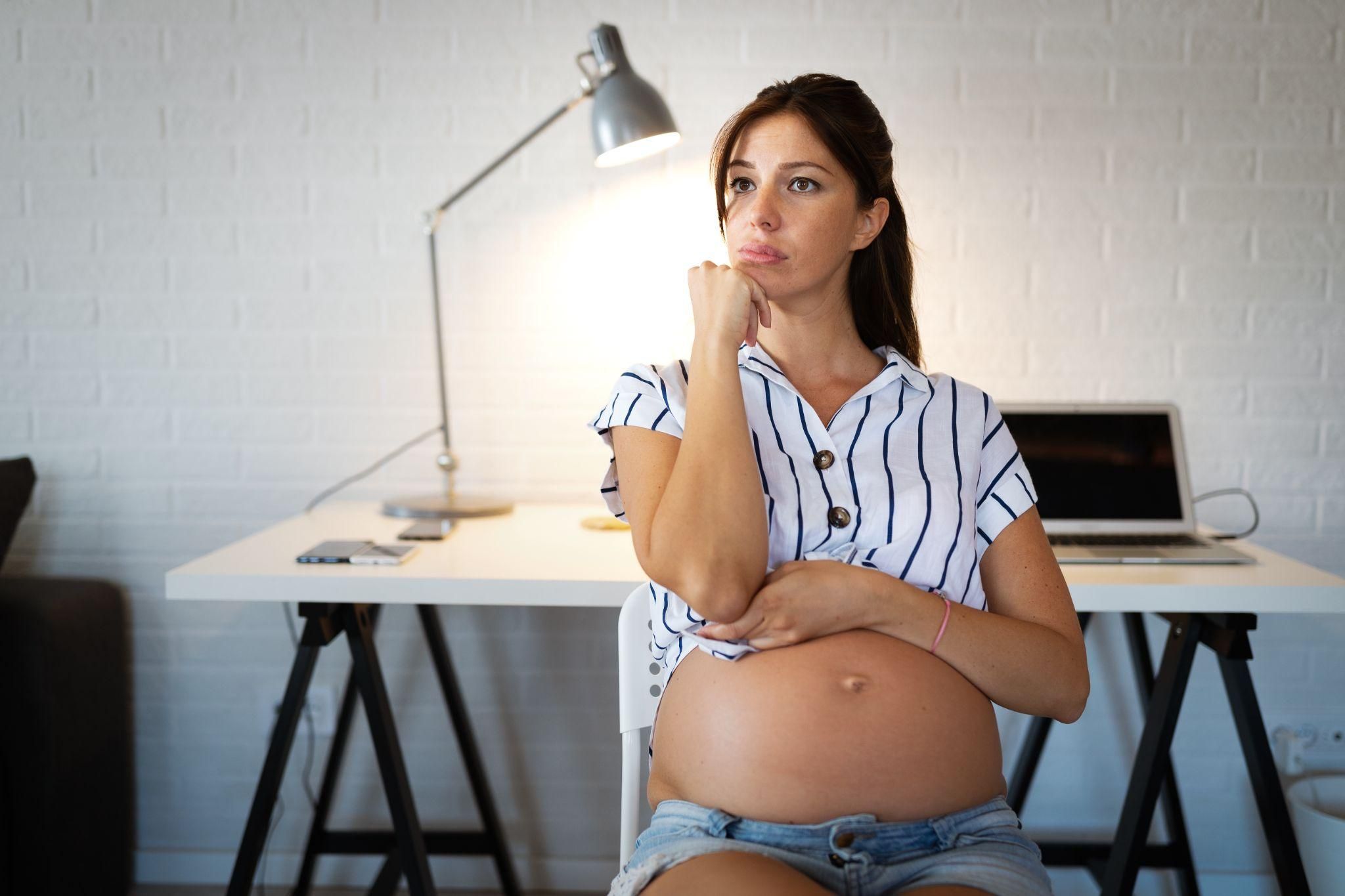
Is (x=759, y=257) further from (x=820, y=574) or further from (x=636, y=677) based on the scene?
(x=636, y=677)

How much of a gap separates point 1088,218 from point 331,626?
63.1 inches

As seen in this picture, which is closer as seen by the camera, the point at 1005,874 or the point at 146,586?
the point at 1005,874

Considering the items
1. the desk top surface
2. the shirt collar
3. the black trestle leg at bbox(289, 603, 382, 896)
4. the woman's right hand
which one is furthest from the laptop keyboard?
the black trestle leg at bbox(289, 603, 382, 896)

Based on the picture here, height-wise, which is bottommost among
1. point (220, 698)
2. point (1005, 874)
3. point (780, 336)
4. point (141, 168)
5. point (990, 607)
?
point (220, 698)

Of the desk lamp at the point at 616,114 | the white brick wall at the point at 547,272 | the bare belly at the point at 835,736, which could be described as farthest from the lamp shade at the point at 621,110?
the bare belly at the point at 835,736

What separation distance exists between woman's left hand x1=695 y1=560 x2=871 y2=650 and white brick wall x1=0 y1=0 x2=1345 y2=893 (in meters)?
1.13

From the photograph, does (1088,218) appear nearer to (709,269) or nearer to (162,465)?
(709,269)

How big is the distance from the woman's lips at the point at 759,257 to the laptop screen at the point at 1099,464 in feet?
2.65

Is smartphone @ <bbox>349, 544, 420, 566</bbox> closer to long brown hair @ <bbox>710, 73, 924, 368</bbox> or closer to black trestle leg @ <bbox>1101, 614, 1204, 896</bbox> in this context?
long brown hair @ <bbox>710, 73, 924, 368</bbox>

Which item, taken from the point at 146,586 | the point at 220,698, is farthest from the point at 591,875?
the point at 146,586

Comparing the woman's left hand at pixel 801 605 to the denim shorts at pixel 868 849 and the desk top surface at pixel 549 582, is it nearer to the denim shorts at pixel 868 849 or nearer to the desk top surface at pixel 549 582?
the denim shorts at pixel 868 849

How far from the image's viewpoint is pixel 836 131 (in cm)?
125

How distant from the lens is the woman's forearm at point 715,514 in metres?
1.06

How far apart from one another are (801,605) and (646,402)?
284 mm
